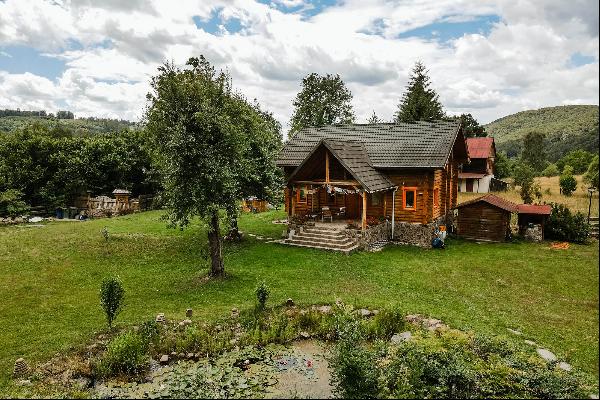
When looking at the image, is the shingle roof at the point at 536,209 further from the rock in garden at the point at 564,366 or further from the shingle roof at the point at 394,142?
the rock in garden at the point at 564,366

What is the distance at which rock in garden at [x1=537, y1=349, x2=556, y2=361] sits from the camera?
9.71 meters

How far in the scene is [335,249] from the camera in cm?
2016

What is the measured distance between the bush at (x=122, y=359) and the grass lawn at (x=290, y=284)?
1783 millimetres

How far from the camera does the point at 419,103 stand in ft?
169

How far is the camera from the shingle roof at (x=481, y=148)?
159ft

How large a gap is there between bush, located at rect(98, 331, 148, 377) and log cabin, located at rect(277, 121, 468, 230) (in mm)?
13377

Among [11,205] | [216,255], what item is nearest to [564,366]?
[216,255]

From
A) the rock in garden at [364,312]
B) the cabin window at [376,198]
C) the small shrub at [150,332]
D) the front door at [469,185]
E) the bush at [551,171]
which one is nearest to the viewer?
the small shrub at [150,332]

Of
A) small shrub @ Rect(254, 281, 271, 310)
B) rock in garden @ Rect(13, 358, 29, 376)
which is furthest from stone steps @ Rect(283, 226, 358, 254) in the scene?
rock in garden @ Rect(13, 358, 29, 376)

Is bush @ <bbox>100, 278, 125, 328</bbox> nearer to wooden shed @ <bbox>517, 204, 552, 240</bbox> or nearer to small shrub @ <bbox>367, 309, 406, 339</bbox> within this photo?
small shrub @ <bbox>367, 309, 406, 339</bbox>

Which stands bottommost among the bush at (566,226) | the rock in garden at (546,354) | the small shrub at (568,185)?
Answer: the rock in garden at (546,354)

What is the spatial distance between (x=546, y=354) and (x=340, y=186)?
46.0 ft

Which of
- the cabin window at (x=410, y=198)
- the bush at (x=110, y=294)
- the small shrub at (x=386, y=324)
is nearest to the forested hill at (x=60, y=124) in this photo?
the cabin window at (x=410, y=198)

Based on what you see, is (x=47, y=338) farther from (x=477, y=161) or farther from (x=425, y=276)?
(x=477, y=161)
